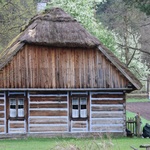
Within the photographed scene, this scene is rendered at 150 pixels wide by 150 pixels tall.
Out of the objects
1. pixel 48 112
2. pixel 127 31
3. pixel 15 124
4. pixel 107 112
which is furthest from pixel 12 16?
pixel 107 112

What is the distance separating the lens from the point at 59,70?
28.1 metres

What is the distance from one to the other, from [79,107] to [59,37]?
3.97 meters

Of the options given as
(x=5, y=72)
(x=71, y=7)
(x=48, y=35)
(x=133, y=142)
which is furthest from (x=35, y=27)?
(x=71, y=7)

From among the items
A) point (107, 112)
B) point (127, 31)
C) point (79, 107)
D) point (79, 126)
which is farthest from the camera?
point (127, 31)

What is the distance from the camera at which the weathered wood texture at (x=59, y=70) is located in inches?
1083

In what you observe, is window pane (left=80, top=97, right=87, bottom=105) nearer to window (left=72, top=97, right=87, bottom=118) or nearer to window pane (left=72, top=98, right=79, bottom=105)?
window (left=72, top=97, right=87, bottom=118)

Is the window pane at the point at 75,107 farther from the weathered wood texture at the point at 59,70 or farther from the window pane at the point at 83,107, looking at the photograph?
the weathered wood texture at the point at 59,70

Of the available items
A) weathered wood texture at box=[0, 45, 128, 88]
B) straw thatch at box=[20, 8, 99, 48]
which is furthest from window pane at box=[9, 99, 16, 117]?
straw thatch at box=[20, 8, 99, 48]

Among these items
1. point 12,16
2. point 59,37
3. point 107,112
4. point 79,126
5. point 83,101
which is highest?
point 12,16

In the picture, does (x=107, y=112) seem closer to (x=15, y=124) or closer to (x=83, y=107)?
(x=83, y=107)

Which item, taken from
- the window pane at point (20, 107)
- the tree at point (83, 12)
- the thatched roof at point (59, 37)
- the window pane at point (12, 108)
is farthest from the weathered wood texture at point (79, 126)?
the tree at point (83, 12)

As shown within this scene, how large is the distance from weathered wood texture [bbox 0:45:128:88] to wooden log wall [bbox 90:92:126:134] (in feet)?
2.36

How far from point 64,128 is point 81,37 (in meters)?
5.03

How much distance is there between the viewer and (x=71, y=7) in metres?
46.3
